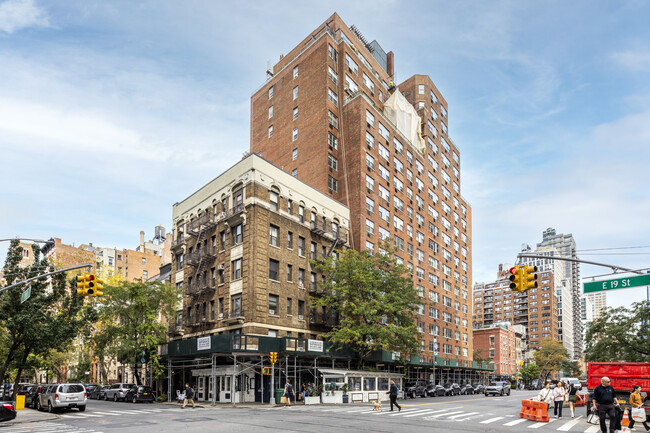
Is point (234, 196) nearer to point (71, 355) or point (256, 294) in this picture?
point (256, 294)

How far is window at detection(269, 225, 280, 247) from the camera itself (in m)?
45.4

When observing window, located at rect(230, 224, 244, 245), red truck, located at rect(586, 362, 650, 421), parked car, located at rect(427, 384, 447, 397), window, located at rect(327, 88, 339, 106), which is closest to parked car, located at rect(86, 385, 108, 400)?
window, located at rect(230, 224, 244, 245)

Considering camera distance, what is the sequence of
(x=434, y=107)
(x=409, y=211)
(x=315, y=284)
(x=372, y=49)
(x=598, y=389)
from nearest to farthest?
(x=598, y=389), (x=315, y=284), (x=409, y=211), (x=372, y=49), (x=434, y=107)

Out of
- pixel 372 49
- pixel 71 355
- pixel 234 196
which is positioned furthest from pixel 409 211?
pixel 71 355

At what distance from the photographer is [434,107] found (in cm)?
8512

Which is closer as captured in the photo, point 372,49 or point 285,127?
point 285,127

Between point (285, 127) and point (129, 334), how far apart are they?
32240 mm

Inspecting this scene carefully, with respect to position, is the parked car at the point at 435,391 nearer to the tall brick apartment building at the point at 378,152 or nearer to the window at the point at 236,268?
the tall brick apartment building at the point at 378,152

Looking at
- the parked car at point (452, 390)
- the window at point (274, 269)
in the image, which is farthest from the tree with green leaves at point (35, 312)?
the parked car at point (452, 390)

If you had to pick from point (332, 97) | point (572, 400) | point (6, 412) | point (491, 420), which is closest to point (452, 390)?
point (572, 400)

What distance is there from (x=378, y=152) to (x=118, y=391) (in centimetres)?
3899

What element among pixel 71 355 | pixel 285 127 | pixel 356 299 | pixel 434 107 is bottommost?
pixel 71 355

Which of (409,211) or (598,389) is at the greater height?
(409,211)

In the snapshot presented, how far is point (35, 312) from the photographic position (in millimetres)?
39469
